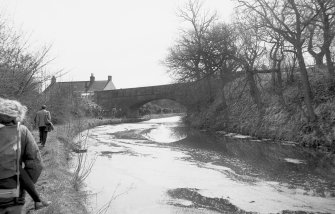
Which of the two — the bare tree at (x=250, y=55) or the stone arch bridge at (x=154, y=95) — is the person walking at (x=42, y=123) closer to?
the bare tree at (x=250, y=55)

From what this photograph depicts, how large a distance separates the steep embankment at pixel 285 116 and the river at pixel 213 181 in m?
1.14

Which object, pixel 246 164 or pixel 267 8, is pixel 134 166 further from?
pixel 267 8

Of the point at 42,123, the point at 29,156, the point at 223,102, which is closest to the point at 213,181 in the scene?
the point at 42,123

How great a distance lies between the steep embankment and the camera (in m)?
15.7

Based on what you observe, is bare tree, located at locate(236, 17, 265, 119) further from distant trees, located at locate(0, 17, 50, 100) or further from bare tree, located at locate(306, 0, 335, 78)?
distant trees, located at locate(0, 17, 50, 100)

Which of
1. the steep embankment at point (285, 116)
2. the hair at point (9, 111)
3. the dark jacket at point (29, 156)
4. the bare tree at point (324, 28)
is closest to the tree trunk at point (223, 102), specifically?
the steep embankment at point (285, 116)

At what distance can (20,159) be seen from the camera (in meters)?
3.45

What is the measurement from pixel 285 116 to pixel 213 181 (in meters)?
10.6

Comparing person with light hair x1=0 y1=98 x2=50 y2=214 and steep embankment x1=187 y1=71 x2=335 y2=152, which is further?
steep embankment x1=187 y1=71 x2=335 y2=152

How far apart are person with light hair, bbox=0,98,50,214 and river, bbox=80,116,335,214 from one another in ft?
12.3

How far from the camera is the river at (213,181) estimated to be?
7.82 meters

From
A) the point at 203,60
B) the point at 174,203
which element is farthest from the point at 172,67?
the point at 174,203

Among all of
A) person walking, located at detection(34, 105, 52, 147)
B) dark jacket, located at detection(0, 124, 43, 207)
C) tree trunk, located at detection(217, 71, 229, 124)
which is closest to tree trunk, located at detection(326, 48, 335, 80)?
tree trunk, located at detection(217, 71, 229, 124)

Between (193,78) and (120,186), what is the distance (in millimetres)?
22149
